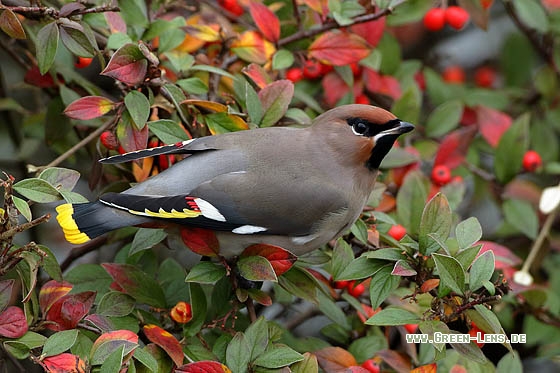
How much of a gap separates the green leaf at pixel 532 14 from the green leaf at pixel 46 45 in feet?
6.21

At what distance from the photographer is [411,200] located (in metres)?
2.69

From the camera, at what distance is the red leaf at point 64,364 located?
1890 millimetres

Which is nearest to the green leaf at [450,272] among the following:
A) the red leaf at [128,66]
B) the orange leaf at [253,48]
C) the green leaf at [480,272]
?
the green leaf at [480,272]

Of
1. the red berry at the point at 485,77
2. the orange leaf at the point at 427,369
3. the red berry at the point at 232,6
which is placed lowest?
the red berry at the point at 485,77

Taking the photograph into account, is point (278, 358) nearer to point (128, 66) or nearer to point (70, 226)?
point (70, 226)

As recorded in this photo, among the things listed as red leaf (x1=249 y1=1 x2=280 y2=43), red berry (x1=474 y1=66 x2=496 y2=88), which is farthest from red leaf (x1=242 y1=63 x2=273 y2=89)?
red berry (x1=474 y1=66 x2=496 y2=88)

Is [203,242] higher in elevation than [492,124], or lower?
higher

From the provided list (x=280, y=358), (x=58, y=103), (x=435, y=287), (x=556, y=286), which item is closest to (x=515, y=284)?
(x=556, y=286)

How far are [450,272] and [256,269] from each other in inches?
19.4

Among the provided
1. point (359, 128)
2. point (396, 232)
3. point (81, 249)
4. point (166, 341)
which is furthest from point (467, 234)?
point (81, 249)

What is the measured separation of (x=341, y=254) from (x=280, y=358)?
16.5 inches

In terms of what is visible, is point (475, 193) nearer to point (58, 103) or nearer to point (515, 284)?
point (515, 284)

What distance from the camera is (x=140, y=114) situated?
236cm

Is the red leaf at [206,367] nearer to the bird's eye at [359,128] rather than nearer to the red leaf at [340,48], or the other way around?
the bird's eye at [359,128]
